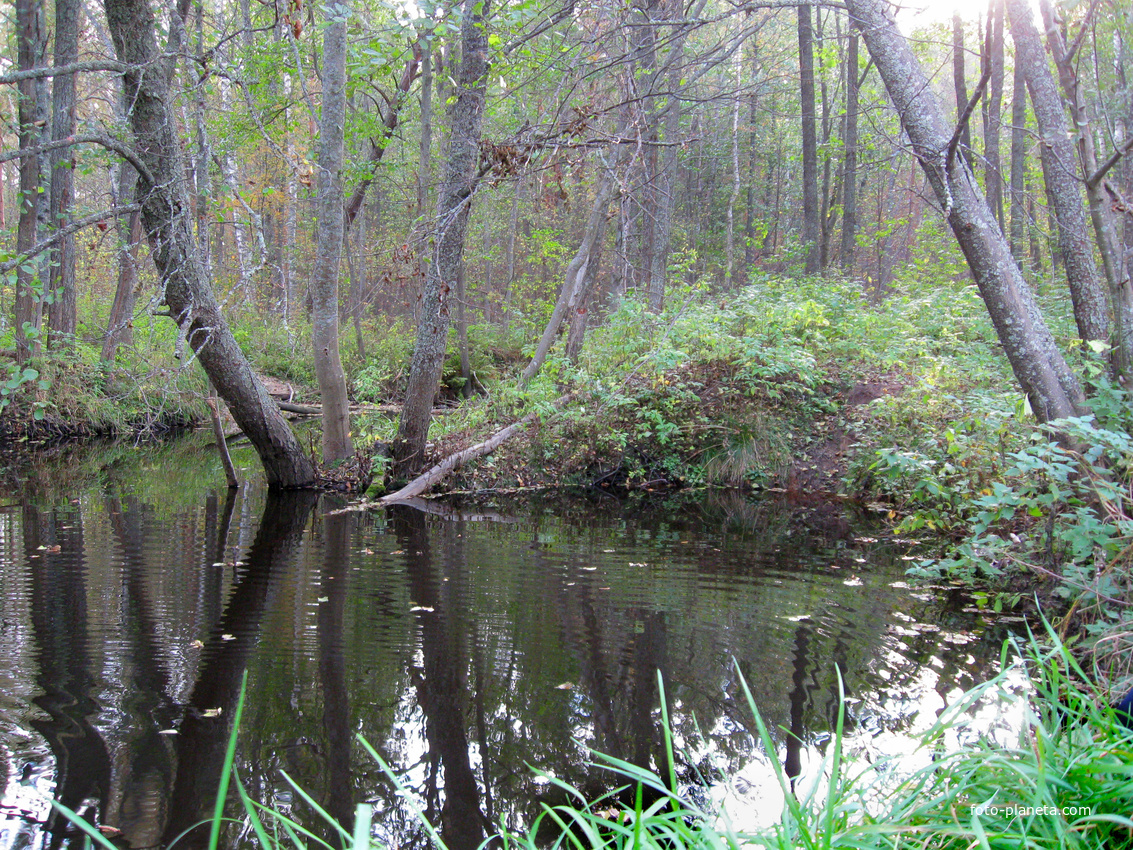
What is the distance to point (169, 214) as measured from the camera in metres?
7.90

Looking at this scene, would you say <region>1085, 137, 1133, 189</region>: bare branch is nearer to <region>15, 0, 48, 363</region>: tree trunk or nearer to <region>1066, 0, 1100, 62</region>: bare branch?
<region>1066, 0, 1100, 62</region>: bare branch

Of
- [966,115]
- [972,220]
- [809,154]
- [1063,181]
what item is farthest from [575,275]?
[966,115]

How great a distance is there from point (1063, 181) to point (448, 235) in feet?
20.5

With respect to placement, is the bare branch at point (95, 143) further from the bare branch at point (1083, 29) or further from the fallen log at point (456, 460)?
the bare branch at point (1083, 29)

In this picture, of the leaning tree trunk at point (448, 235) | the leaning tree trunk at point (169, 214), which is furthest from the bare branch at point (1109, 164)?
the leaning tree trunk at point (169, 214)

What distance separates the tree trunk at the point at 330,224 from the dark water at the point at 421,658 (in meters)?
2.53

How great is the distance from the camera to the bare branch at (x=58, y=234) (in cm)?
586

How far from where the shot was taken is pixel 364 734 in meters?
3.64

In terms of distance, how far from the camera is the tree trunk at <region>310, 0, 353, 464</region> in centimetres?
928

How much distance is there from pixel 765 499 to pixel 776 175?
22683mm

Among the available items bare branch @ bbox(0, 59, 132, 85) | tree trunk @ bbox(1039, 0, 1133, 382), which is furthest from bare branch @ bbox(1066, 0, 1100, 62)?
bare branch @ bbox(0, 59, 132, 85)

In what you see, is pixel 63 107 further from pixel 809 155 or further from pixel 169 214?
pixel 809 155

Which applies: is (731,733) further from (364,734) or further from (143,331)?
(143,331)

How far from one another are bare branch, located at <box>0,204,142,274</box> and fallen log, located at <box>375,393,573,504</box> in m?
4.31
